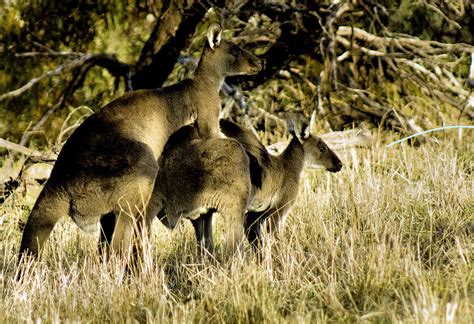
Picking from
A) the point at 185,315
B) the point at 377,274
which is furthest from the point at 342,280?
the point at 185,315

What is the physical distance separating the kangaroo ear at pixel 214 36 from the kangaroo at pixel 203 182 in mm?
939

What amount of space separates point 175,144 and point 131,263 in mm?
898

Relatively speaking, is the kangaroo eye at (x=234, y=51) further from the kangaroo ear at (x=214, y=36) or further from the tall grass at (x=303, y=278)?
the tall grass at (x=303, y=278)

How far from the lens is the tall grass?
4.10 m

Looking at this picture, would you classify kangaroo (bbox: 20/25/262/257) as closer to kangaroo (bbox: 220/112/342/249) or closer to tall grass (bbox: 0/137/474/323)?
tall grass (bbox: 0/137/474/323)

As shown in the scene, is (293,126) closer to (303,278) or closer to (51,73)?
(303,278)

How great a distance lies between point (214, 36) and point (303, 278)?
237 centimetres

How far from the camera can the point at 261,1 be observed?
1016cm

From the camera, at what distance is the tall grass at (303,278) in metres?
4.10

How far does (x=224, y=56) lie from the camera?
635 centimetres

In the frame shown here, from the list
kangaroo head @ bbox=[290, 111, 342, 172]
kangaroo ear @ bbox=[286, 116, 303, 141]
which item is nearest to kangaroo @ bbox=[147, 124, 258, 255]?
kangaroo ear @ bbox=[286, 116, 303, 141]

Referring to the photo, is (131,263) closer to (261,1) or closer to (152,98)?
(152,98)

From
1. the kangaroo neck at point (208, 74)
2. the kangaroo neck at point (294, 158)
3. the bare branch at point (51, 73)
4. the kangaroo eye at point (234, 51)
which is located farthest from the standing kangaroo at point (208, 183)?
the bare branch at point (51, 73)

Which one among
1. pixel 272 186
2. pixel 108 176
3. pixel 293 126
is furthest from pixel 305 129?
pixel 108 176
